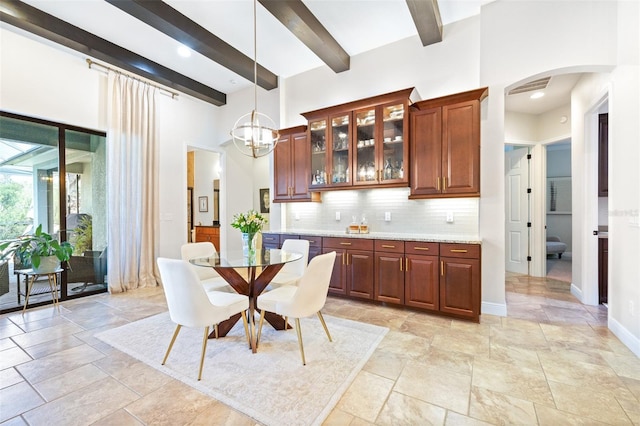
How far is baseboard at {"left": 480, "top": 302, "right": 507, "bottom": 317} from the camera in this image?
330 centimetres

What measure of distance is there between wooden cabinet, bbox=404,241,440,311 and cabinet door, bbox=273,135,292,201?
217cm

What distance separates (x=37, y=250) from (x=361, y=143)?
430 centimetres

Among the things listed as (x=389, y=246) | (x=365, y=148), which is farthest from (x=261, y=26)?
(x=389, y=246)

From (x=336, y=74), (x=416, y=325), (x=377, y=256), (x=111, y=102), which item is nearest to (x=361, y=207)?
(x=377, y=256)

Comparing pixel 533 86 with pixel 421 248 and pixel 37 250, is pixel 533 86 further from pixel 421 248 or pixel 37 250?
pixel 37 250

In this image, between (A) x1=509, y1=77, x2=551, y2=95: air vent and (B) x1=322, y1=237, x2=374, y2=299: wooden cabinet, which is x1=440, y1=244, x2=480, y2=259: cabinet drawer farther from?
(A) x1=509, y1=77, x2=551, y2=95: air vent

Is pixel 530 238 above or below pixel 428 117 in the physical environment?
below

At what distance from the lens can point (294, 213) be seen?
4.95 meters

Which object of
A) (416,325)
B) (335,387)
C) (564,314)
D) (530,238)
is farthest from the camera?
(530,238)

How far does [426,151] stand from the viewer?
11.4ft

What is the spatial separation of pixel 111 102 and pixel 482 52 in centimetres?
513

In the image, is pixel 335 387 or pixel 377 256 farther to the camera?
pixel 377 256

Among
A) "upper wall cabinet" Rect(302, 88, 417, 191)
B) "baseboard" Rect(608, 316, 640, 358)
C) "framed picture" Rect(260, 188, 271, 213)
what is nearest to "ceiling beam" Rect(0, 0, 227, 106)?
"upper wall cabinet" Rect(302, 88, 417, 191)

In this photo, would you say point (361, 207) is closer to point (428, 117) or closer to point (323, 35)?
point (428, 117)
